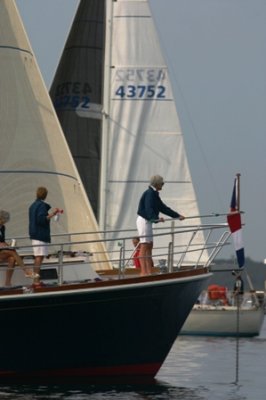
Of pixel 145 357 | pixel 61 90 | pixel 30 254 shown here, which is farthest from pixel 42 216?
pixel 61 90

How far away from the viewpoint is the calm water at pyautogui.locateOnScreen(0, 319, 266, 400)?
25656 millimetres

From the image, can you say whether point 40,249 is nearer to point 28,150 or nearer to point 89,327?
point 89,327

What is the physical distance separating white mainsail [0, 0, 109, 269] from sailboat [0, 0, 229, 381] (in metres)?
0.02

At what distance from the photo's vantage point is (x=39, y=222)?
2681 centimetres

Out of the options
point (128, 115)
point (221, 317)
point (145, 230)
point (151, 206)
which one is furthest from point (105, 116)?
point (151, 206)

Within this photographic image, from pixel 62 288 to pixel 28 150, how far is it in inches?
133

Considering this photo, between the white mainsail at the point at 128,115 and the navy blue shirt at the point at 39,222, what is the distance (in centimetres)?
1603

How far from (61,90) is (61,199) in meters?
13.4

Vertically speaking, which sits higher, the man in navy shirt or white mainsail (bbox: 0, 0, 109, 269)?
white mainsail (bbox: 0, 0, 109, 269)

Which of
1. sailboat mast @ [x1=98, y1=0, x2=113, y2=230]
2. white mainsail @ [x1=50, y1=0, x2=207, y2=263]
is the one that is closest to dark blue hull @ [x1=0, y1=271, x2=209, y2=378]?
sailboat mast @ [x1=98, y1=0, x2=113, y2=230]

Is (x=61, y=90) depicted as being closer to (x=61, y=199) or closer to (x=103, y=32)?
(x=103, y=32)

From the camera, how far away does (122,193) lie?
4391 centimetres

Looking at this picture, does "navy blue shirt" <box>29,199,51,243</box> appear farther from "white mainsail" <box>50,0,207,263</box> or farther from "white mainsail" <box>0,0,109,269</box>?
"white mainsail" <box>50,0,207,263</box>

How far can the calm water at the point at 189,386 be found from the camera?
25656 mm
